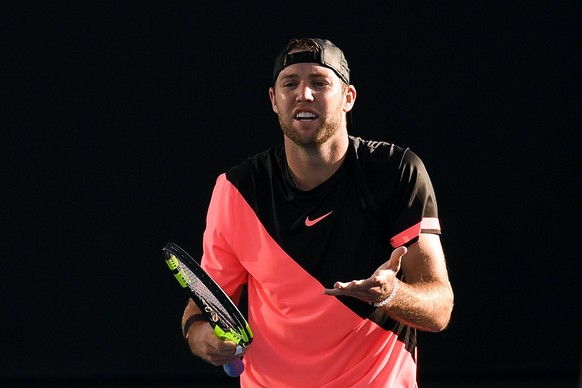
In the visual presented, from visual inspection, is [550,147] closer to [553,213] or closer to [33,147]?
[553,213]

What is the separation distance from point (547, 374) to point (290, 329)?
224cm

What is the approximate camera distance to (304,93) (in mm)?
2852

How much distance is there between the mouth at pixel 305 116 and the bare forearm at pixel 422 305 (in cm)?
49

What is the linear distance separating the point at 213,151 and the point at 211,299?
1.96m

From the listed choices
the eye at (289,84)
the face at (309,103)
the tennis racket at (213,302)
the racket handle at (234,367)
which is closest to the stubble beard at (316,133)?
the face at (309,103)

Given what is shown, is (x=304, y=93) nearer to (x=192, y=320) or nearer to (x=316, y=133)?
(x=316, y=133)

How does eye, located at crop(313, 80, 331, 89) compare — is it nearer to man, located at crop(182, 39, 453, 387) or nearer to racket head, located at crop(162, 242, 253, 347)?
man, located at crop(182, 39, 453, 387)

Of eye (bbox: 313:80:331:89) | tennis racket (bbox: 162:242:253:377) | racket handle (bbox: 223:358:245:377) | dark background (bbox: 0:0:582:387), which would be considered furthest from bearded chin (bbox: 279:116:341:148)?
dark background (bbox: 0:0:582:387)

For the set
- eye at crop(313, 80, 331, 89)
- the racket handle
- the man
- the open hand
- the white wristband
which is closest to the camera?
the open hand

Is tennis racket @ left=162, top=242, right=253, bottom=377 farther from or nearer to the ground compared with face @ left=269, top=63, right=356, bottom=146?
nearer to the ground

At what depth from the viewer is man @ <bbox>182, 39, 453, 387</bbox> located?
2.80 m

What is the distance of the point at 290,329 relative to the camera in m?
2.85

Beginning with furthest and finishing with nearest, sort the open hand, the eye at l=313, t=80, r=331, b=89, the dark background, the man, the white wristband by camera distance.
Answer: the dark background < the eye at l=313, t=80, r=331, b=89 < the man < the white wristband < the open hand

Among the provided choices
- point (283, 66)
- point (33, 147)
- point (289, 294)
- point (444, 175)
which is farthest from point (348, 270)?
point (33, 147)
